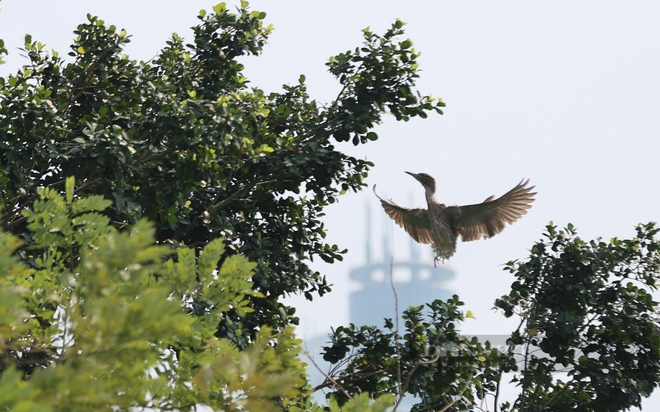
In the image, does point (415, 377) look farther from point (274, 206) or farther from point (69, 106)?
point (69, 106)

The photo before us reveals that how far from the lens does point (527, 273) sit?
7125 mm

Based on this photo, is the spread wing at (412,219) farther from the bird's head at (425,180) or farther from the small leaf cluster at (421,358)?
the small leaf cluster at (421,358)

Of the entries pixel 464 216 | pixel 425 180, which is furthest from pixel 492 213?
pixel 425 180

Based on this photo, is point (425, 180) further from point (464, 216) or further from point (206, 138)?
point (206, 138)

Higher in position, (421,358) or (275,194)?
(275,194)

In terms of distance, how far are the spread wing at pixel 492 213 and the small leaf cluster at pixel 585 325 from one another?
42cm

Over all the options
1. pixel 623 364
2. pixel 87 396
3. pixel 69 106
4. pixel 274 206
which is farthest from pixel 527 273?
pixel 87 396

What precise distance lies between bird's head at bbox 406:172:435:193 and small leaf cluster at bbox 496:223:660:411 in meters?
1.03

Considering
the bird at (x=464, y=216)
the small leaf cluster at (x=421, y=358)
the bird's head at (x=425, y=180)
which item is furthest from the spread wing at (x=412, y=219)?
the small leaf cluster at (x=421, y=358)

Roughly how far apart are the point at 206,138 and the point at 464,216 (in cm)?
244

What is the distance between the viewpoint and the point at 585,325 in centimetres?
696

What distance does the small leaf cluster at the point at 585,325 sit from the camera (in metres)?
6.70

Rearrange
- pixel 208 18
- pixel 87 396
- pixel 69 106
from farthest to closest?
pixel 208 18 → pixel 69 106 → pixel 87 396

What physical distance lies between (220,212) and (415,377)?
198cm
